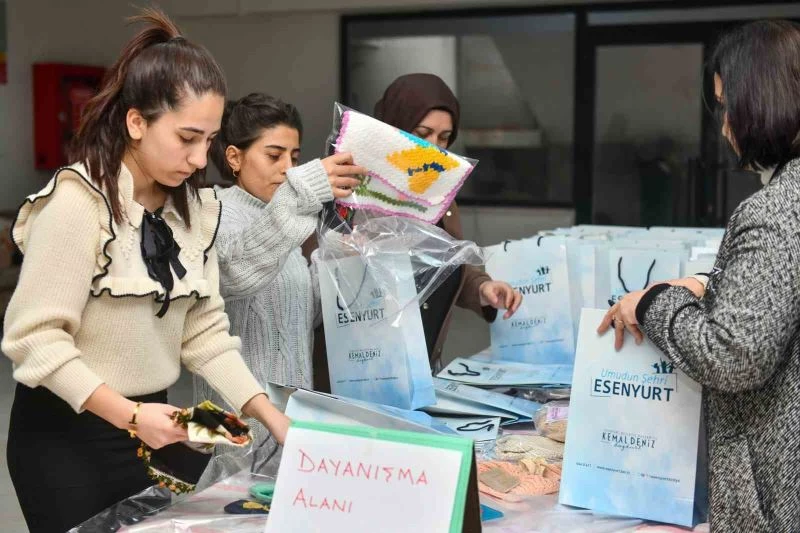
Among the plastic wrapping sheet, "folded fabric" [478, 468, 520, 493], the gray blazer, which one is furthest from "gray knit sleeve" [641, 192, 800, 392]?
"folded fabric" [478, 468, 520, 493]

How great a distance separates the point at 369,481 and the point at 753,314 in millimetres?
546

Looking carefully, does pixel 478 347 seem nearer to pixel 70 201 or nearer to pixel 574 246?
pixel 574 246

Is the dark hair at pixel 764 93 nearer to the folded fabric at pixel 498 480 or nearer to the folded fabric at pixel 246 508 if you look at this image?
the folded fabric at pixel 498 480

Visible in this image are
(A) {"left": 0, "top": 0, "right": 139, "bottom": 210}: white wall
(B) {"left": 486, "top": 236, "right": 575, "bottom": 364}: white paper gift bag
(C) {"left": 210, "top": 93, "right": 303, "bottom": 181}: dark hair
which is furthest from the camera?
(A) {"left": 0, "top": 0, "right": 139, "bottom": 210}: white wall

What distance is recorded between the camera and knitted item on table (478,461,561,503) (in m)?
1.58

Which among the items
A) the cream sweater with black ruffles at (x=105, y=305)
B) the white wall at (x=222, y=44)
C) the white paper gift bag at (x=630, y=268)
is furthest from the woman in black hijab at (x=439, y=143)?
the white wall at (x=222, y=44)

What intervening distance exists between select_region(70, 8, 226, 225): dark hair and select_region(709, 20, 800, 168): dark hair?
30.8 inches

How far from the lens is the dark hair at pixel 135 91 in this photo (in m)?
1.46

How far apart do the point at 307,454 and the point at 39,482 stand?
0.55 m

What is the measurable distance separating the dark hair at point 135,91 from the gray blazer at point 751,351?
2.54 feet

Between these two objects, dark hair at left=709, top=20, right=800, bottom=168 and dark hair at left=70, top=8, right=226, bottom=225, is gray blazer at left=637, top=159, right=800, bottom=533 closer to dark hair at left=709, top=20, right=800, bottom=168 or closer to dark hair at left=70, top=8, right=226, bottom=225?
dark hair at left=709, top=20, right=800, bottom=168

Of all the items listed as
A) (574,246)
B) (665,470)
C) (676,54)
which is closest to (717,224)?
(676,54)

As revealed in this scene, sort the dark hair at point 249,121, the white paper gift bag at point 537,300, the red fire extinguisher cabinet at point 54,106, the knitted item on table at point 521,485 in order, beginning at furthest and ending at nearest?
the red fire extinguisher cabinet at point 54,106
the white paper gift bag at point 537,300
the dark hair at point 249,121
the knitted item on table at point 521,485

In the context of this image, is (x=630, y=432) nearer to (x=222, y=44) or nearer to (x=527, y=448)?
(x=527, y=448)
